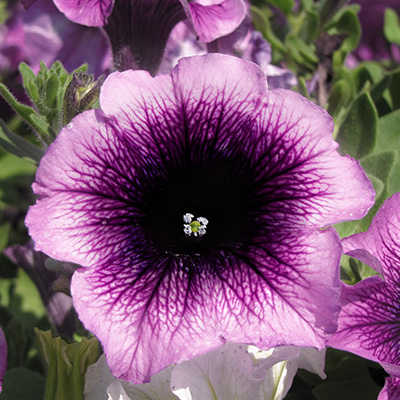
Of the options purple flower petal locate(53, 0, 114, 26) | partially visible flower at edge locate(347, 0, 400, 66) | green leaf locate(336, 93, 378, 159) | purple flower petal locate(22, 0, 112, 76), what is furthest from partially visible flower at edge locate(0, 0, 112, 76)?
partially visible flower at edge locate(347, 0, 400, 66)

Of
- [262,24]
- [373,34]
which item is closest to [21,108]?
[262,24]

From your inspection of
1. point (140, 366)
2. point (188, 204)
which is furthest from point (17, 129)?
point (140, 366)

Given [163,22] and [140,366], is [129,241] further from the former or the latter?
[163,22]

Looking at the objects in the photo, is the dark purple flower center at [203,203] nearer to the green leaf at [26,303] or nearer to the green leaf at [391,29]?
the green leaf at [26,303]

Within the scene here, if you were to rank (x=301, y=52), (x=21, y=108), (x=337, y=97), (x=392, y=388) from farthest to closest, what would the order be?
(x=301, y=52) → (x=337, y=97) → (x=21, y=108) → (x=392, y=388)

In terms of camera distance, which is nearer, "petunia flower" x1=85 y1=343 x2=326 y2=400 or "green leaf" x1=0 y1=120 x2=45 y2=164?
"petunia flower" x1=85 y1=343 x2=326 y2=400

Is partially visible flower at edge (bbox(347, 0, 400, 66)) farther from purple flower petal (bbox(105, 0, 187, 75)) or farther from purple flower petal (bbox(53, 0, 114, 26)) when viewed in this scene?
purple flower petal (bbox(53, 0, 114, 26))

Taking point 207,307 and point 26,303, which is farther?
point 26,303

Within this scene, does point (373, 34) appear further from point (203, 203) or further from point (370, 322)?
point (370, 322)
